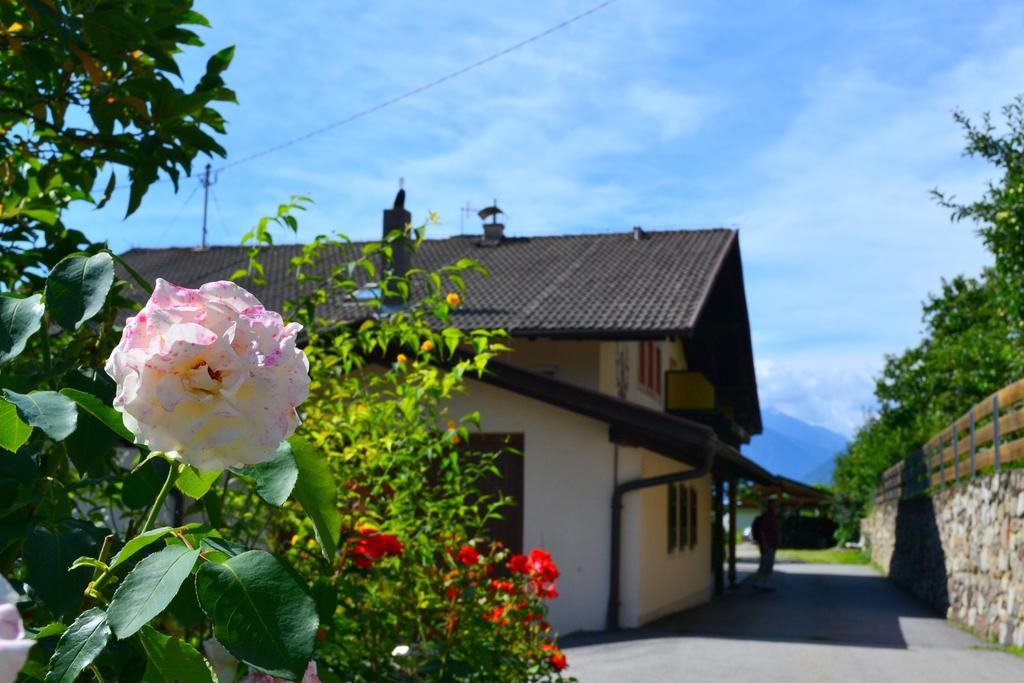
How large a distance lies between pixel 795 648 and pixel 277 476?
11.5 meters

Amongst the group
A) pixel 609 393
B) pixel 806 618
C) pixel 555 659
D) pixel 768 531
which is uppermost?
pixel 609 393

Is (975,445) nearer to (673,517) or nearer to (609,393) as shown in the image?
(673,517)

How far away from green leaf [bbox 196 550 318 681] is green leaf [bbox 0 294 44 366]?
0.51 metres

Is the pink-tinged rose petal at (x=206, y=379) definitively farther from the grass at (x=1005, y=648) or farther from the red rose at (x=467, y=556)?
the grass at (x=1005, y=648)

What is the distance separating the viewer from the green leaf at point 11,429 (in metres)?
1.55

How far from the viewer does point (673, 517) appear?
18.0 m

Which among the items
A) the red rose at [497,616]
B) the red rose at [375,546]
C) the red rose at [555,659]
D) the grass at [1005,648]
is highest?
the red rose at [375,546]

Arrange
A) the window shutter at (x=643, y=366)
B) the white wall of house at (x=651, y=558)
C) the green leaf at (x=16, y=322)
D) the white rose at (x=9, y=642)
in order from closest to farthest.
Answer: the white rose at (x=9, y=642)
the green leaf at (x=16, y=322)
the white wall of house at (x=651, y=558)
the window shutter at (x=643, y=366)

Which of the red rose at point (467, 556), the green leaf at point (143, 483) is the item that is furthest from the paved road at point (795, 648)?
the green leaf at point (143, 483)

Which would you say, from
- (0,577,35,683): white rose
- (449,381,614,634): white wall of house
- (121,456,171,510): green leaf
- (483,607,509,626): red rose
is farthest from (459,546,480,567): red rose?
(449,381,614,634): white wall of house

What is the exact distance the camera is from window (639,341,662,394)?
2089 cm

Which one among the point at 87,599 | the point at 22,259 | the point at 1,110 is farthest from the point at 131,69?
the point at 87,599

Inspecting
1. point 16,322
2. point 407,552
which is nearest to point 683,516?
point 407,552

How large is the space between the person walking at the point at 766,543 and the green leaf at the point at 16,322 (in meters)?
22.4
